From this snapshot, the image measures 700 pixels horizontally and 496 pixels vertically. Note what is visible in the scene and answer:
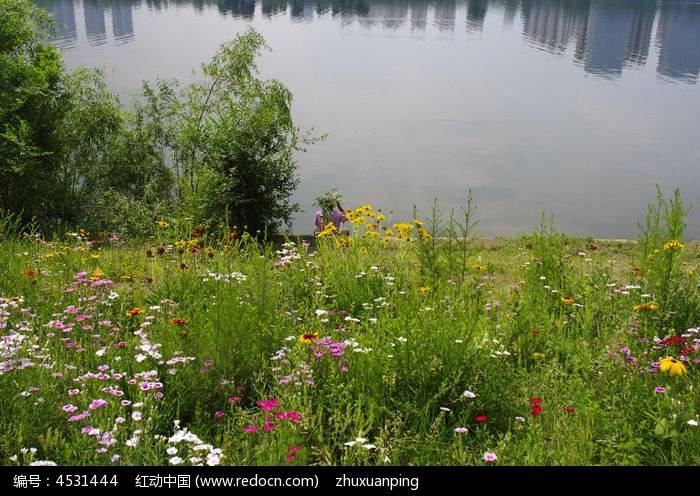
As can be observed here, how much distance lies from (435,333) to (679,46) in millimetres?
74299

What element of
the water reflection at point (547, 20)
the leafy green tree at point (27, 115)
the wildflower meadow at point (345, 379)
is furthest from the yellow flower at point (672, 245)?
the water reflection at point (547, 20)

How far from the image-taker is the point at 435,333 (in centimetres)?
337

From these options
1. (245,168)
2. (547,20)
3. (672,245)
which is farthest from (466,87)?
(672,245)

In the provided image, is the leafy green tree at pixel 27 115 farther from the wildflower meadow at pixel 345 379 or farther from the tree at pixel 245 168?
the wildflower meadow at pixel 345 379

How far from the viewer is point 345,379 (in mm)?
3303

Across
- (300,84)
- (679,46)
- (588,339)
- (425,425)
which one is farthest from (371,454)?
(679,46)

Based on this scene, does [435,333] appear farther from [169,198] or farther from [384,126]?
[384,126]

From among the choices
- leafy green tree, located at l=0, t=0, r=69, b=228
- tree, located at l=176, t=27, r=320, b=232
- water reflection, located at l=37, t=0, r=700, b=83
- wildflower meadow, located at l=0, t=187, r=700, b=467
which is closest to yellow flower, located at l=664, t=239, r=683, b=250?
wildflower meadow, located at l=0, t=187, r=700, b=467

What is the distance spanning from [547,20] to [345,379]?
8503 centimetres

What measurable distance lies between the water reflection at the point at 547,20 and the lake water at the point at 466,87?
297 mm

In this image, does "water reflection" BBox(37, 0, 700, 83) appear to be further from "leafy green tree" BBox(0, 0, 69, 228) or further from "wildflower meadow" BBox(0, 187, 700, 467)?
"wildflower meadow" BBox(0, 187, 700, 467)

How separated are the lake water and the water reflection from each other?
0.97 ft
